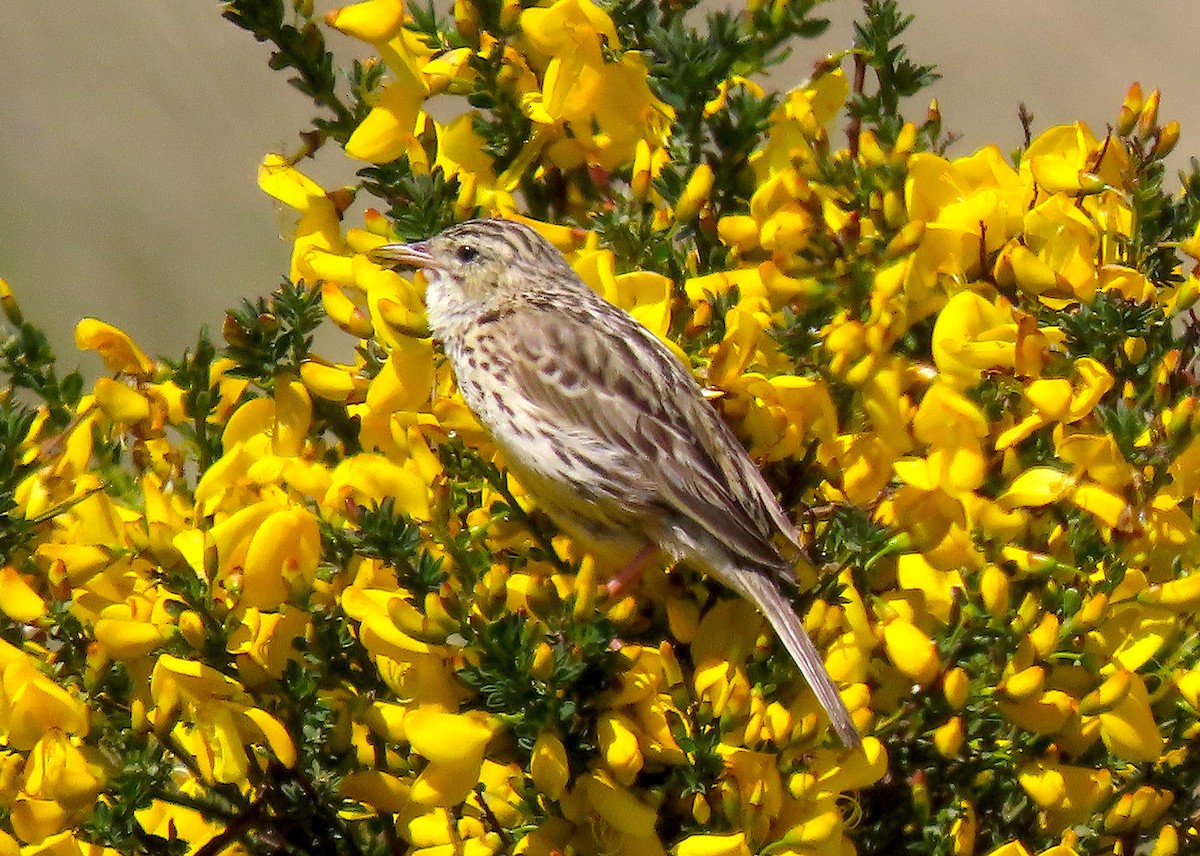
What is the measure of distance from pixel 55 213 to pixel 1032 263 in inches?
284

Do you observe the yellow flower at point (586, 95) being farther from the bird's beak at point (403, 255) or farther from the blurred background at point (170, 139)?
the blurred background at point (170, 139)

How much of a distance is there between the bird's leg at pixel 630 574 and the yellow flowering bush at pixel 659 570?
0.10 feet

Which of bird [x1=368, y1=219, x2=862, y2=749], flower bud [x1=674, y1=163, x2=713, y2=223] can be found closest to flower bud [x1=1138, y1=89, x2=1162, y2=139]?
flower bud [x1=674, y1=163, x2=713, y2=223]

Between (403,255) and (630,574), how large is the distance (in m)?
0.59

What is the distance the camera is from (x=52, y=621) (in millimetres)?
1951

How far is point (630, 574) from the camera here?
2.18 meters

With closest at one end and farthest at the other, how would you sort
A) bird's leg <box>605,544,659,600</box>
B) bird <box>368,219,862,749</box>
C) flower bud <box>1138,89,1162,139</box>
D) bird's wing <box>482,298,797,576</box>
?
bird's leg <box>605,544,659,600</box>, flower bud <box>1138,89,1162,139</box>, bird <box>368,219,862,749</box>, bird's wing <box>482,298,797,576</box>

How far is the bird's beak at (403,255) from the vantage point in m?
2.29

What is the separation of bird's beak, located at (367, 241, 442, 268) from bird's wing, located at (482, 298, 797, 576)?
0.31 m

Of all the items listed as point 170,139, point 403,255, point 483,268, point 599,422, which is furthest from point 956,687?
point 170,139

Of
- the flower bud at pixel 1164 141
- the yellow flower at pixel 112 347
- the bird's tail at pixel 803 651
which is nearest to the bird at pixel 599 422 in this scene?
the bird's tail at pixel 803 651

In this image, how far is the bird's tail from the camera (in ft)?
5.96

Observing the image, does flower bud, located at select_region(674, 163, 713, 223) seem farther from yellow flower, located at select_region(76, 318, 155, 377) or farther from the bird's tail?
yellow flower, located at select_region(76, 318, 155, 377)

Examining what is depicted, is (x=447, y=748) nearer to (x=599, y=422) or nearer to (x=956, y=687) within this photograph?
(x=956, y=687)
